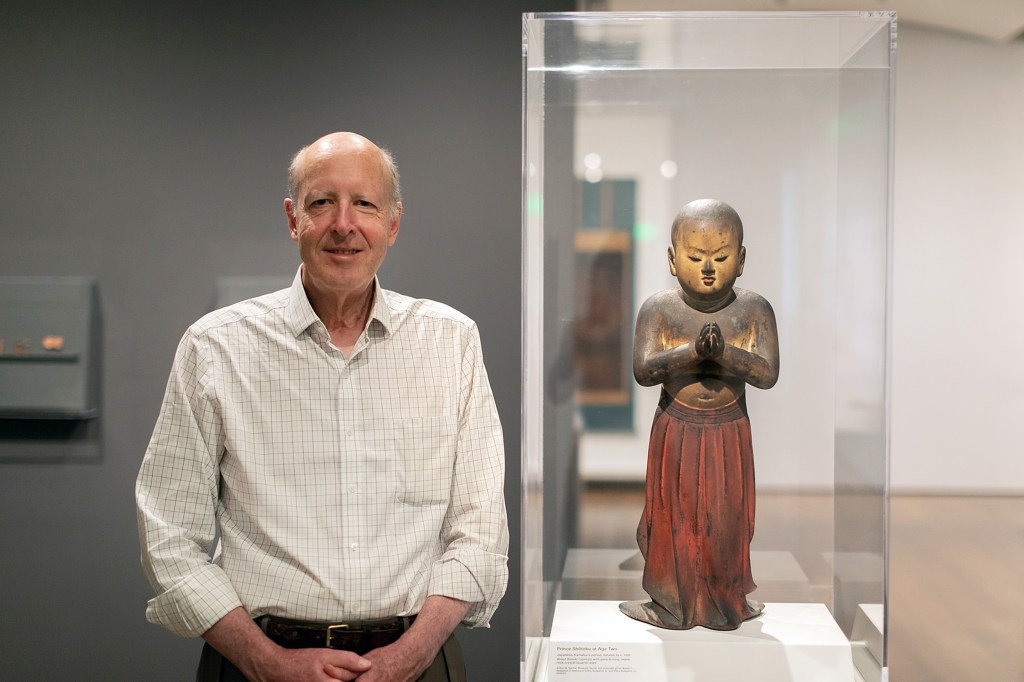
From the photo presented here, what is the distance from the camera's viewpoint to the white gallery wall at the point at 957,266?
114 inches

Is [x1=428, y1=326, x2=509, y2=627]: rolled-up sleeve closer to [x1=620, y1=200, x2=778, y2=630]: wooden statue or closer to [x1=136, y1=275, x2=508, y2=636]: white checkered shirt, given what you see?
[x1=136, y1=275, x2=508, y2=636]: white checkered shirt

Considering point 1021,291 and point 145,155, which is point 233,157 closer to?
point 145,155

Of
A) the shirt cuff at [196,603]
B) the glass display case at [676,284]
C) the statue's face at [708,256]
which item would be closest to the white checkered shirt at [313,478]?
the shirt cuff at [196,603]

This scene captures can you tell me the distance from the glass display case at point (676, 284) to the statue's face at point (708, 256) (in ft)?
0.42

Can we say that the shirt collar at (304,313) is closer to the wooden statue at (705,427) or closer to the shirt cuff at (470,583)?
the shirt cuff at (470,583)

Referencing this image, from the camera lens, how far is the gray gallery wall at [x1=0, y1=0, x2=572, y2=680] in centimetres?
305

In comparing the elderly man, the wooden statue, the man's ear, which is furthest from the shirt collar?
the wooden statue

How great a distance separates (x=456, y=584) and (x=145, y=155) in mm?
1859

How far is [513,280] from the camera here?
3.08 m

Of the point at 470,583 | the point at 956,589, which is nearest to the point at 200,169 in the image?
the point at 470,583

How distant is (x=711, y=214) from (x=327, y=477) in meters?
1.05

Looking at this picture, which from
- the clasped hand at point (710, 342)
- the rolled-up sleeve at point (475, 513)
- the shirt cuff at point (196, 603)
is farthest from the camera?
the clasped hand at point (710, 342)

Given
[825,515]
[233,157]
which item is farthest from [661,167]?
[233,157]

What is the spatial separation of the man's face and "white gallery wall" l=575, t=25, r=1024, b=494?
172cm
